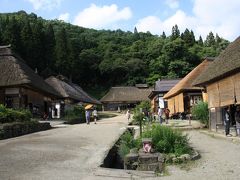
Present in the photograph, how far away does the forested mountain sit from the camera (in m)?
74.1

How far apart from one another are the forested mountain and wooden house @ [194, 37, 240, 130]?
49.1m

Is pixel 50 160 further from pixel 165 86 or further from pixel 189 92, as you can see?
pixel 165 86

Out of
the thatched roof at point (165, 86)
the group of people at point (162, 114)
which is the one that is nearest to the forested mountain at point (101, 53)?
the thatched roof at point (165, 86)

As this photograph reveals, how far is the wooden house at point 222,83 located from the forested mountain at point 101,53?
49087mm

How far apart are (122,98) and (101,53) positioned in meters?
25.9

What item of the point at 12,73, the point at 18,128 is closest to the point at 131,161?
the point at 18,128

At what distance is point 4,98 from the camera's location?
34469 millimetres

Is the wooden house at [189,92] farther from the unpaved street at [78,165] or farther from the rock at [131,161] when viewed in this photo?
the rock at [131,161]

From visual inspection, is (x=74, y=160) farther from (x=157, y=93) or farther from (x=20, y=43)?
(x=20, y=43)

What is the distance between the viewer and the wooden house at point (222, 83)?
20906 millimetres

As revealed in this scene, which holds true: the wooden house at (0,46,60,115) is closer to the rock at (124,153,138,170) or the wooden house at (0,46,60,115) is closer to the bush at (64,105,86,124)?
the bush at (64,105,86,124)

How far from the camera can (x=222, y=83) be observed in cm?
2345

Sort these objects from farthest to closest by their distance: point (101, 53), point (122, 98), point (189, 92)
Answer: point (101, 53) < point (122, 98) < point (189, 92)

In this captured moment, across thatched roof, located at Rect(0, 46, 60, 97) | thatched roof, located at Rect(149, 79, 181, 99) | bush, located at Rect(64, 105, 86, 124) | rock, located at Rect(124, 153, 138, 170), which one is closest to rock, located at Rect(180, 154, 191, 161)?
rock, located at Rect(124, 153, 138, 170)
